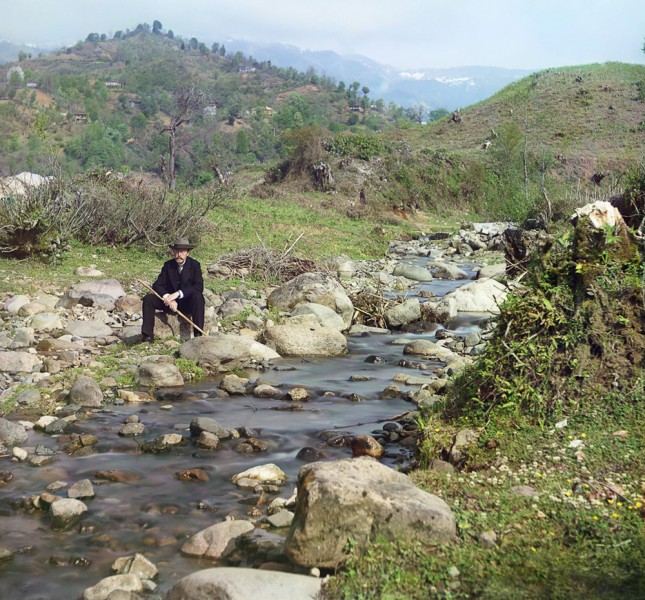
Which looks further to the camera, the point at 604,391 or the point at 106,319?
the point at 106,319

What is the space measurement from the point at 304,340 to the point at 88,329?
10.3ft

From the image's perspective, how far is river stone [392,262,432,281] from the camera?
739 inches

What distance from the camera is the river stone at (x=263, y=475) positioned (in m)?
5.93

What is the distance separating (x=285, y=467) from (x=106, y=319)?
5.84m

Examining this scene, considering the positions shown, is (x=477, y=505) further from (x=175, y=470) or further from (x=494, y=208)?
(x=494, y=208)

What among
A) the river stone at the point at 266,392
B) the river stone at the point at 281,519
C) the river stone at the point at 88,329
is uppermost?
the river stone at the point at 281,519

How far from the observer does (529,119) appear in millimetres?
53812

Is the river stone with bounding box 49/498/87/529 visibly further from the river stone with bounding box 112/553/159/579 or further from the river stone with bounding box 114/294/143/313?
the river stone with bounding box 114/294/143/313

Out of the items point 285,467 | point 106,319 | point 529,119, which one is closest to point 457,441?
point 285,467

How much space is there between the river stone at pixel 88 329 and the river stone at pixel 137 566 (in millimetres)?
6427

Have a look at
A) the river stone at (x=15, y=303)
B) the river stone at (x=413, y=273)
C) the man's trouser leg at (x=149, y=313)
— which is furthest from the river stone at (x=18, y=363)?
the river stone at (x=413, y=273)

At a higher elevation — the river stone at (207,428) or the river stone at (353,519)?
the river stone at (353,519)

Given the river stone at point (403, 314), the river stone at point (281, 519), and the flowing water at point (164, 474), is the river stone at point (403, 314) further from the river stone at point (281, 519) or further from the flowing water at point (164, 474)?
the river stone at point (281, 519)

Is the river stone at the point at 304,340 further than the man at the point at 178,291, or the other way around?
the river stone at the point at 304,340
